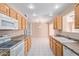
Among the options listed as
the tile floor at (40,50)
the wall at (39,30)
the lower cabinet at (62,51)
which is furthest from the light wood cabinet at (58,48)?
the wall at (39,30)

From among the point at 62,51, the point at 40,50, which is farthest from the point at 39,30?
the point at 62,51

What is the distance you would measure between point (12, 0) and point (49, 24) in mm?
4416

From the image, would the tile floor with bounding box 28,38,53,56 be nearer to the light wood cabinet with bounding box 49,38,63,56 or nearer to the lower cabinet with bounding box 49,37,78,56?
the light wood cabinet with bounding box 49,38,63,56

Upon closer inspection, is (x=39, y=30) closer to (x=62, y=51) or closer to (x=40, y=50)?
(x=40, y=50)

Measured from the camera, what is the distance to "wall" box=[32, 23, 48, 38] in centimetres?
537

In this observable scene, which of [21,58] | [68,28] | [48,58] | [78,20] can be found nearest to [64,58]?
[48,58]

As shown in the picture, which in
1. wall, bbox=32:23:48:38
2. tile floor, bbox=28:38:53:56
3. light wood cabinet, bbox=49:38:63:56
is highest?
wall, bbox=32:23:48:38

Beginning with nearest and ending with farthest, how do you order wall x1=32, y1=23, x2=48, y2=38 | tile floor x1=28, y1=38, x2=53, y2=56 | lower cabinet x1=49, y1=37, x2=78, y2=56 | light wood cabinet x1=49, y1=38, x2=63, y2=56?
lower cabinet x1=49, y1=37, x2=78, y2=56
light wood cabinet x1=49, y1=38, x2=63, y2=56
tile floor x1=28, y1=38, x2=53, y2=56
wall x1=32, y1=23, x2=48, y2=38

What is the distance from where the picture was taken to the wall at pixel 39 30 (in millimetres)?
5369

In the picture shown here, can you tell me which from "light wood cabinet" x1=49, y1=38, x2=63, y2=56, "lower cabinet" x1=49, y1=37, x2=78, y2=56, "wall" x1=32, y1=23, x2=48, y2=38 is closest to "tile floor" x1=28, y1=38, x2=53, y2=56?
"wall" x1=32, y1=23, x2=48, y2=38

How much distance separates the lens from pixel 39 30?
5730 mm

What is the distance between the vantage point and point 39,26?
5.68 metres

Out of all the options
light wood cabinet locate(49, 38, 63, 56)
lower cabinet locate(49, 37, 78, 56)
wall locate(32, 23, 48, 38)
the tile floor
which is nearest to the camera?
lower cabinet locate(49, 37, 78, 56)

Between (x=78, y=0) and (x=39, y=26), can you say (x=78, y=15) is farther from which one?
(x=39, y=26)
